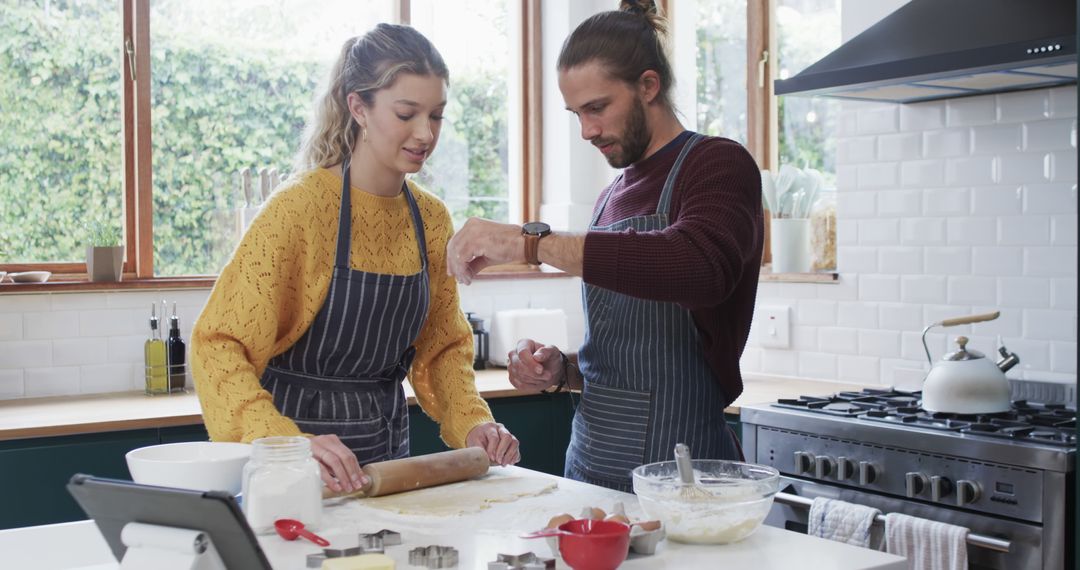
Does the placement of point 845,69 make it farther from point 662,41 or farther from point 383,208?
point 383,208

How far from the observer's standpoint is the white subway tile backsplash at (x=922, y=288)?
3.95m

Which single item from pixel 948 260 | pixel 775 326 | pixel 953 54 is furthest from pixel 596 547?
pixel 775 326

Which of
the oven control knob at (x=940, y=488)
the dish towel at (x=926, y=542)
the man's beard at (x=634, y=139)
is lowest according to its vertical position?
the dish towel at (x=926, y=542)

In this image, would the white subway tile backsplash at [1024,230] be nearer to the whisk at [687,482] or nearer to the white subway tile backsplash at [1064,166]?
the white subway tile backsplash at [1064,166]

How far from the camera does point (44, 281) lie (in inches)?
154

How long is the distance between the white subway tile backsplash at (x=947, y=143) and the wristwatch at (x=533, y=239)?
85.6 inches

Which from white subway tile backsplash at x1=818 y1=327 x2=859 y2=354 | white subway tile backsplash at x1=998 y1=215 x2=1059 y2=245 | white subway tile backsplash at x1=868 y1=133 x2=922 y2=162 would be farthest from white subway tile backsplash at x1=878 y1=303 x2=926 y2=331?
white subway tile backsplash at x1=868 y1=133 x2=922 y2=162

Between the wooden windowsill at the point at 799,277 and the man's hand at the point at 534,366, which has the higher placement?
the wooden windowsill at the point at 799,277

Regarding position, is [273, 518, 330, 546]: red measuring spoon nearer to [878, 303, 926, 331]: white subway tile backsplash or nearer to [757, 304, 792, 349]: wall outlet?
[878, 303, 926, 331]: white subway tile backsplash

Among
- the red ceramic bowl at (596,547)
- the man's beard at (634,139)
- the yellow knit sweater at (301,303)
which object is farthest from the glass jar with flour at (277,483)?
the man's beard at (634,139)

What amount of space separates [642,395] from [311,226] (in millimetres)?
810

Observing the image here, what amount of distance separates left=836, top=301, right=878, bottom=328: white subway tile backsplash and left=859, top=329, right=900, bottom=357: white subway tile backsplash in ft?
0.10

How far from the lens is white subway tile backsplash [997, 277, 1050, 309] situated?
369cm

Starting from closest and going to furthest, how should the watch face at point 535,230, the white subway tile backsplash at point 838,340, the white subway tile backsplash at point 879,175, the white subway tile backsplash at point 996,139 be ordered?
the watch face at point 535,230, the white subway tile backsplash at point 996,139, the white subway tile backsplash at point 879,175, the white subway tile backsplash at point 838,340
